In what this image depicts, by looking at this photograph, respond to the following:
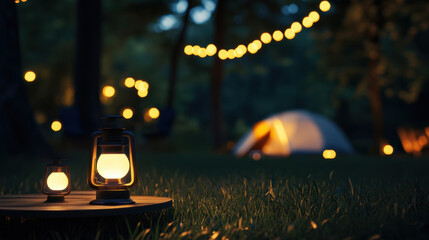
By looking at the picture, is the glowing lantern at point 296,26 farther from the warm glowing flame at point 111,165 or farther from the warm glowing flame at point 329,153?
the warm glowing flame at point 329,153

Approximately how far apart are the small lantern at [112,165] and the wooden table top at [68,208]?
0.13 m

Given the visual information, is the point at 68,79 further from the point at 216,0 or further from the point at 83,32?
the point at 83,32

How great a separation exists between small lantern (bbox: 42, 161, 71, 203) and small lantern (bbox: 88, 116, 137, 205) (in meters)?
0.30

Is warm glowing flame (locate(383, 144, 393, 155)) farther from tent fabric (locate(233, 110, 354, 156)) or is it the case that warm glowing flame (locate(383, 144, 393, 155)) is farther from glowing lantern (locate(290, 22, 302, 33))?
glowing lantern (locate(290, 22, 302, 33))

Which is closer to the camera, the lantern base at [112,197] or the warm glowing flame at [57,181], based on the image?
the lantern base at [112,197]

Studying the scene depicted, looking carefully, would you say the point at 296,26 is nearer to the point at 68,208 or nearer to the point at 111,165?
the point at 111,165

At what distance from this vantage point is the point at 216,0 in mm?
19672

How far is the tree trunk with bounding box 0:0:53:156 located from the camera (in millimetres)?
8516

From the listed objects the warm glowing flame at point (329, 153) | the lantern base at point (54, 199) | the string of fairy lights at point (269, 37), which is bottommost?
the lantern base at point (54, 199)

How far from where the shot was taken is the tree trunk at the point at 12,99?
8516mm

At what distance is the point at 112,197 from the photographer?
3.72 m

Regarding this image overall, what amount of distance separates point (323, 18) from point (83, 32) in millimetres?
10961

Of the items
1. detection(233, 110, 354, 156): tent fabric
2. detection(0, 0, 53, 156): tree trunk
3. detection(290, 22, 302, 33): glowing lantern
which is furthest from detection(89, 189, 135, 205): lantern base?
detection(233, 110, 354, 156): tent fabric

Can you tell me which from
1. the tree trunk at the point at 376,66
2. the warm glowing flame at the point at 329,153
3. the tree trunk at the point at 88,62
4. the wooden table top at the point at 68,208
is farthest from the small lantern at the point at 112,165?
the tree trunk at the point at 376,66
